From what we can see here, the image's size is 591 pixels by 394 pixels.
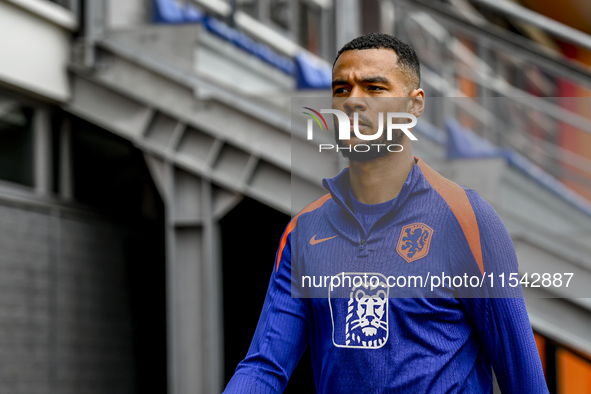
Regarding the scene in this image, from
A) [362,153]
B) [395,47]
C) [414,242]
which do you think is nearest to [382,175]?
[362,153]

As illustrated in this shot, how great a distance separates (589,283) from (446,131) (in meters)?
2.36

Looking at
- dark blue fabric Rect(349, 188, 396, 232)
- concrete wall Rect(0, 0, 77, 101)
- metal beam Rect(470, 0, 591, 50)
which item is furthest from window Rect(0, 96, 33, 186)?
dark blue fabric Rect(349, 188, 396, 232)

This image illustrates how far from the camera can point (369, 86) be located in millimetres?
1774

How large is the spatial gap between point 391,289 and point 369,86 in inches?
17.8

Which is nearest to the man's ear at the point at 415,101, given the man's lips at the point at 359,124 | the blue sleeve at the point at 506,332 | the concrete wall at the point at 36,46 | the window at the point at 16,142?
the man's lips at the point at 359,124

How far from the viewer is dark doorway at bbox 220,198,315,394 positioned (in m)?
7.43

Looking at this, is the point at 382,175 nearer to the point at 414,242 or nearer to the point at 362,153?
the point at 362,153

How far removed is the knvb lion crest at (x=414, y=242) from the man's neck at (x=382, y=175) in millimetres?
105

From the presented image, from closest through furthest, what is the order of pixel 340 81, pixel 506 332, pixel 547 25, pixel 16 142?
1. pixel 506 332
2. pixel 340 81
3. pixel 547 25
4. pixel 16 142

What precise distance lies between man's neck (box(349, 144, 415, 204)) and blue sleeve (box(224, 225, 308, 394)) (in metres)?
0.29

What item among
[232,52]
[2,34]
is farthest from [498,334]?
[232,52]

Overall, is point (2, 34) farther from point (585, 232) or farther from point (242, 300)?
point (585, 232)

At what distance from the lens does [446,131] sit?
4.93m

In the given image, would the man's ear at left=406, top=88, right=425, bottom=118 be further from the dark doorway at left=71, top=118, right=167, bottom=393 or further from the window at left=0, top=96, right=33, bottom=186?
the dark doorway at left=71, top=118, right=167, bottom=393
